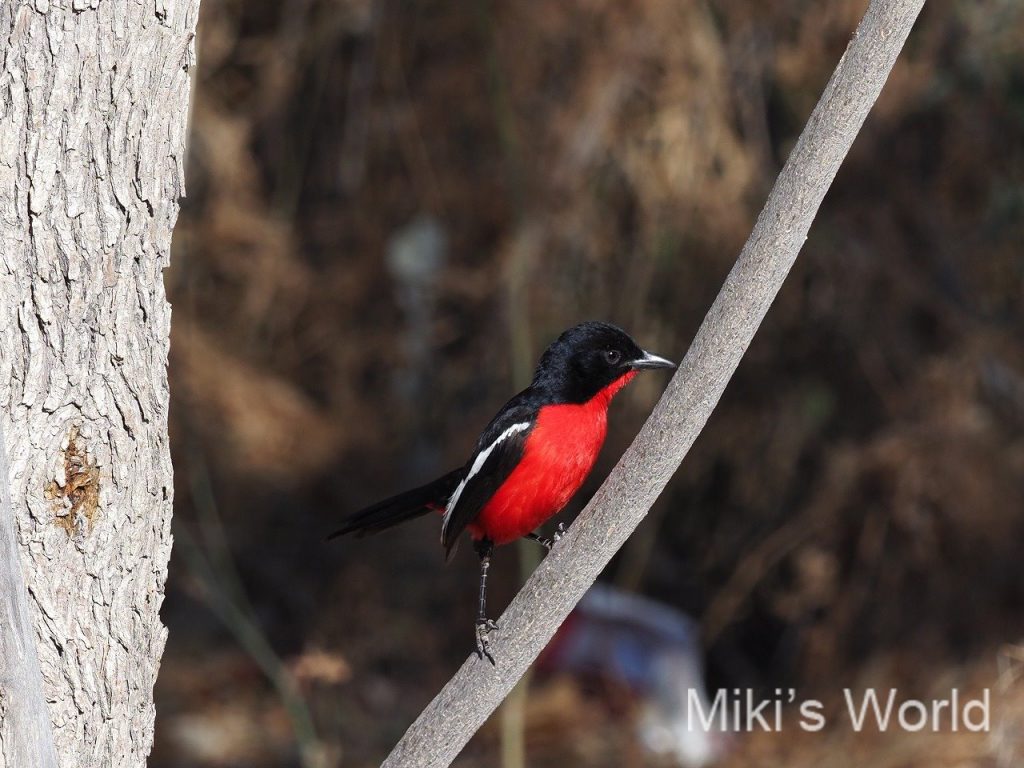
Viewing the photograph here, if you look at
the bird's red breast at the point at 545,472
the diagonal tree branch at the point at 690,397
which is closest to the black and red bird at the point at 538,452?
the bird's red breast at the point at 545,472

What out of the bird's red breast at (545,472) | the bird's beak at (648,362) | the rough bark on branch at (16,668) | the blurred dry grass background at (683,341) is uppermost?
the blurred dry grass background at (683,341)

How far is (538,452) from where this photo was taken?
3.25 m

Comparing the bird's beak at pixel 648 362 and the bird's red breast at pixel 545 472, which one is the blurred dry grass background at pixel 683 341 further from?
the bird's red breast at pixel 545 472

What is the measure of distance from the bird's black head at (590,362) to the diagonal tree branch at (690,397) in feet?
3.43

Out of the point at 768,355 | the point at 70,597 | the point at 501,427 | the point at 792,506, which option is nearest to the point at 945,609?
the point at 792,506

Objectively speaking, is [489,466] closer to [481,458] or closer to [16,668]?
[481,458]

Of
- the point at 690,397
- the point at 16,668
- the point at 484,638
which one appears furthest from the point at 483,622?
the point at 16,668

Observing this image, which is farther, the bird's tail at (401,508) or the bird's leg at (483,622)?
the bird's tail at (401,508)

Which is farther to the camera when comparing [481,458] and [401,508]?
[401,508]

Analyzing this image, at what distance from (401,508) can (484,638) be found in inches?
30.4

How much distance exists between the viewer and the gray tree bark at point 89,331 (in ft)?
6.72

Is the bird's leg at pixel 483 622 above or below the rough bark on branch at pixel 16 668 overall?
above

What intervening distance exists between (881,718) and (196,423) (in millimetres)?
3612

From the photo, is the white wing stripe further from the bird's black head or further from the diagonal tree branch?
the diagonal tree branch
